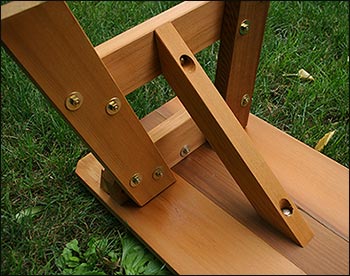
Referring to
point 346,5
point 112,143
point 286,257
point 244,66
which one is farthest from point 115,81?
point 346,5

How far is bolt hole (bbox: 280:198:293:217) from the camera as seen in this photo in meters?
0.88

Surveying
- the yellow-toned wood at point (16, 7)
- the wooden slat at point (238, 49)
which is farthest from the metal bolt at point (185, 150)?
the yellow-toned wood at point (16, 7)

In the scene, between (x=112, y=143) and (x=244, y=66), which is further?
(x=244, y=66)

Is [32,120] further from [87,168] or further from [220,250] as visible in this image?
[220,250]

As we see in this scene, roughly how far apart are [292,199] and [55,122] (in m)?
0.54

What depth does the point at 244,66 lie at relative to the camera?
968 millimetres

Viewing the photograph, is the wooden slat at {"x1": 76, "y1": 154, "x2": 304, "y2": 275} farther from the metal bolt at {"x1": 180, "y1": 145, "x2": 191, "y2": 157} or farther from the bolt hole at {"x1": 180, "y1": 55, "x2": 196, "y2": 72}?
the bolt hole at {"x1": 180, "y1": 55, "x2": 196, "y2": 72}

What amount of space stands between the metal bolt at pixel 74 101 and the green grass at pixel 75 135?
1.09 feet

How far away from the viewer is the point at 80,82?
28.7 inches

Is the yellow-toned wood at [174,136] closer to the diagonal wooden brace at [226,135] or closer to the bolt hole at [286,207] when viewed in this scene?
the diagonal wooden brace at [226,135]

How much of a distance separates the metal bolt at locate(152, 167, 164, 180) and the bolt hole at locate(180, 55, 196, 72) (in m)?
0.21

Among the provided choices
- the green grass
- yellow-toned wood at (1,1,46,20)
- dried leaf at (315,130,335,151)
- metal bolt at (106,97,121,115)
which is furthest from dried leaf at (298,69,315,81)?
yellow-toned wood at (1,1,46,20)

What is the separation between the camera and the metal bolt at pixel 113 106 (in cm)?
79

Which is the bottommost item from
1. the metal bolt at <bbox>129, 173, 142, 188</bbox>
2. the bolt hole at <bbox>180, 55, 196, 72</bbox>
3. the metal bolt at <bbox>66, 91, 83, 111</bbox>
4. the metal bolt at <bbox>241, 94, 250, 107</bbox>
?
the metal bolt at <bbox>241, 94, 250, 107</bbox>
